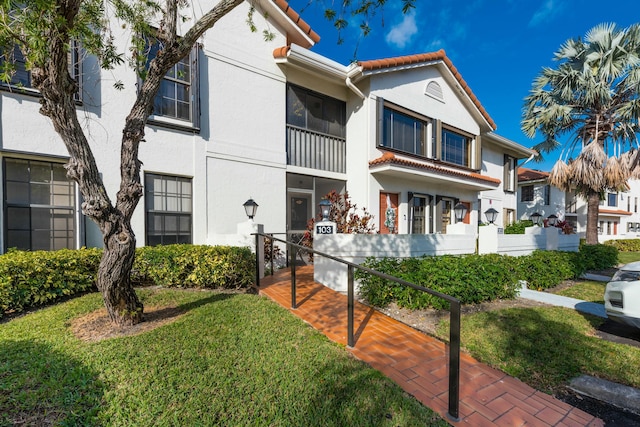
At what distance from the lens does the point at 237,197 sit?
7.92m

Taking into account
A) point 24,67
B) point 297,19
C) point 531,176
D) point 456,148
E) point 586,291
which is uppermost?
point 297,19

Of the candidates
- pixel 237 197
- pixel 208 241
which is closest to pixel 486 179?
pixel 237 197

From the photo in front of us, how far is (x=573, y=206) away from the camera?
22.2m

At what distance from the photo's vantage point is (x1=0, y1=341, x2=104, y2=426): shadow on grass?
89.0 inches

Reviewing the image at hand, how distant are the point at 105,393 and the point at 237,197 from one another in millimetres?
5783

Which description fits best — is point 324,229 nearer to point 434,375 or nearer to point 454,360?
point 434,375

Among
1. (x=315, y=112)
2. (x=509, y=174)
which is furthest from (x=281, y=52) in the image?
(x=509, y=174)

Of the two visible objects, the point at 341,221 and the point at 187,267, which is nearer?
the point at 187,267

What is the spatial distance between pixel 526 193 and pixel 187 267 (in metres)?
22.8

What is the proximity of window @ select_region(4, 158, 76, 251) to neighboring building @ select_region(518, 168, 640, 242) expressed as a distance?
20.9m

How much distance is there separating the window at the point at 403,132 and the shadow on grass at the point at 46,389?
9.47 metres

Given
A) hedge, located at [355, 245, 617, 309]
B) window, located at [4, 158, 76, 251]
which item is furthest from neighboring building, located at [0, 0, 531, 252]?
hedge, located at [355, 245, 617, 309]

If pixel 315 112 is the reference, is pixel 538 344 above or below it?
below

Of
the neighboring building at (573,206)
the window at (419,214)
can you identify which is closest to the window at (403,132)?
the window at (419,214)
